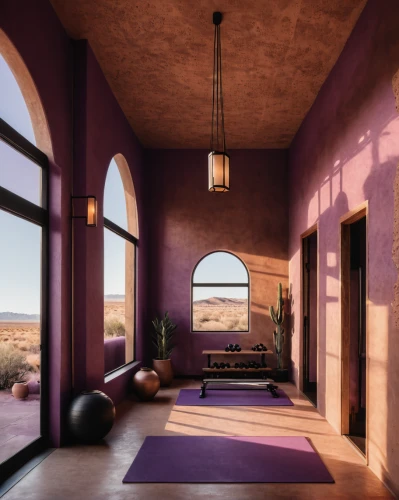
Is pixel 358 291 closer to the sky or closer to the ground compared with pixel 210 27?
closer to the ground

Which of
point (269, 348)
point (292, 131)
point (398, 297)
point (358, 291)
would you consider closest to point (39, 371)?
point (398, 297)

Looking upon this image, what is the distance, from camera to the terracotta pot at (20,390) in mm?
4260

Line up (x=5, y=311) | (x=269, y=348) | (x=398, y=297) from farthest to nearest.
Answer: (x=269, y=348), (x=5, y=311), (x=398, y=297)

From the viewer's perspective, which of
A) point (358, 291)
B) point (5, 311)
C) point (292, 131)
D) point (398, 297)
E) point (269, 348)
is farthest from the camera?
point (269, 348)

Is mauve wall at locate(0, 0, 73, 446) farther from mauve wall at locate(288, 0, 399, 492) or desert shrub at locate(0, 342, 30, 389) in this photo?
mauve wall at locate(288, 0, 399, 492)

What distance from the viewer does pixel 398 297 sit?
351cm

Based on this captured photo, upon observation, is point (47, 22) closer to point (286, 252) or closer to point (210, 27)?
point (210, 27)

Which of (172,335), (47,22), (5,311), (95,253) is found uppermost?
(47,22)

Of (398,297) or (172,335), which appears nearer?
(398,297)

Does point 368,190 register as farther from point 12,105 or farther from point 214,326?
point 214,326

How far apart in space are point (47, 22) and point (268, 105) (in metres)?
3.60

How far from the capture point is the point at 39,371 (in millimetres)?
4543

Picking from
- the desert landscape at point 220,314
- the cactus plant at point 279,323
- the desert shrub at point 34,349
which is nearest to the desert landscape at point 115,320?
the desert landscape at point 220,314

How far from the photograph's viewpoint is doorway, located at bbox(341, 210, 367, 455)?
514 cm
